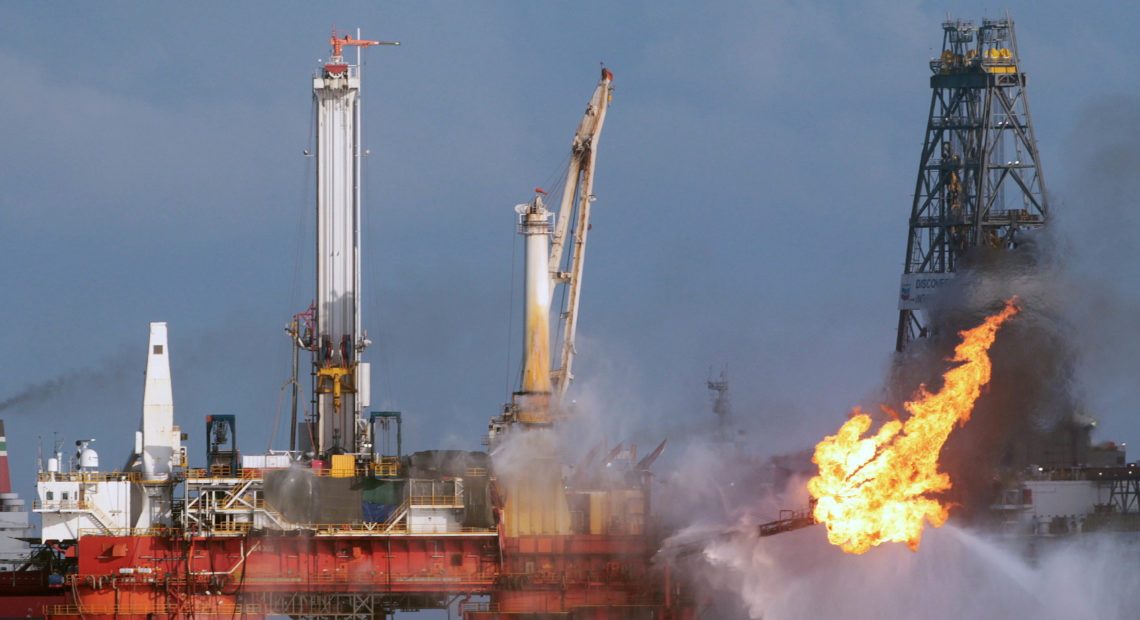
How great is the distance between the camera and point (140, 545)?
278 ft

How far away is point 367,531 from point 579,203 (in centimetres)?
2260

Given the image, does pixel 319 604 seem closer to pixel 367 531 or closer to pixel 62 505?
pixel 367 531

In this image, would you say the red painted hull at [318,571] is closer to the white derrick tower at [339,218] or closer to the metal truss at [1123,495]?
the white derrick tower at [339,218]

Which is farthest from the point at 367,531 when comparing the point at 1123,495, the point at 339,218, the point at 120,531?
the point at 1123,495

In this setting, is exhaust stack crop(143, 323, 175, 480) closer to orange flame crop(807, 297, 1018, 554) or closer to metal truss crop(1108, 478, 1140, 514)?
orange flame crop(807, 297, 1018, 554)

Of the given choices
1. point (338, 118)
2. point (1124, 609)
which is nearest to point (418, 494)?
point (338, 118)

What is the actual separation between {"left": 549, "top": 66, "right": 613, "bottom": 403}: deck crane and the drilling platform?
6.76 metres

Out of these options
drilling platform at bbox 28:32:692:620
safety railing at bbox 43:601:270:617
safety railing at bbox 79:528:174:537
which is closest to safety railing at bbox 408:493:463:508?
drilling platform at bbox 28:32:692:620

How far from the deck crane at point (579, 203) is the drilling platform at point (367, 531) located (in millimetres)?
6758

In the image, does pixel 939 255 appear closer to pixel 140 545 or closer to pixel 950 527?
pixel 950 527

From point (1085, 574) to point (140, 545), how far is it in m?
49.3

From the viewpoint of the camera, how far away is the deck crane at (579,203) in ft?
314

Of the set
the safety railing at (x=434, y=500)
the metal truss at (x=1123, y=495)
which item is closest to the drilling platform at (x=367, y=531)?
the safety railing at (x=434, y=500)

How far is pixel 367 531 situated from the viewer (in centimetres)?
8456
